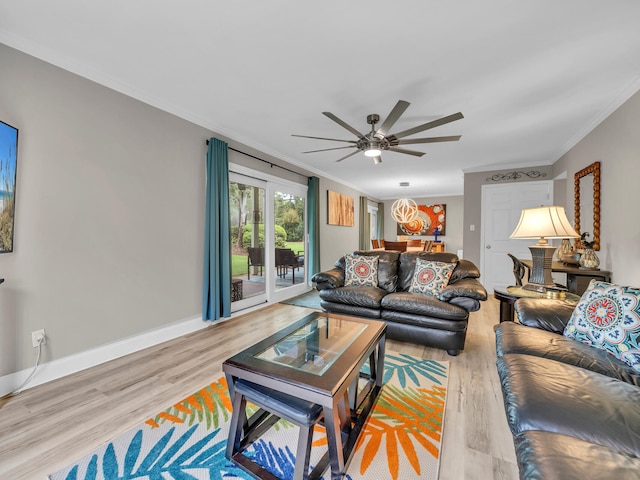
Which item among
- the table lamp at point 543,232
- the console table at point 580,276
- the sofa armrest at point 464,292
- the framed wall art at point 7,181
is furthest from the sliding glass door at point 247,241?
the console table at point 580,276

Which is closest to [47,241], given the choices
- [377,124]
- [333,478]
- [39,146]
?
[39,146]

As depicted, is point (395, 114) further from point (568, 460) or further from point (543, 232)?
point (568, 460)

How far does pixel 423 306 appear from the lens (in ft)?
8.76

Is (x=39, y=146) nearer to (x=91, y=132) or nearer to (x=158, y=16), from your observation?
(x=91, y=132)

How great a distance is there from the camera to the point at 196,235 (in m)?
3.21

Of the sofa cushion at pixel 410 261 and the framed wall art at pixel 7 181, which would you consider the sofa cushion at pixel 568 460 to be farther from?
the framed wall art at pixel 7 181

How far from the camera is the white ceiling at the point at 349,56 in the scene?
166cm

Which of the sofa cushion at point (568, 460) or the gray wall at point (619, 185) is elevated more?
the gray wall at point (619, 185)

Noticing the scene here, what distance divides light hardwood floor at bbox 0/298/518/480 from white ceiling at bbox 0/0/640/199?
96.7 inches

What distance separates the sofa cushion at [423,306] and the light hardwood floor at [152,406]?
382 mm

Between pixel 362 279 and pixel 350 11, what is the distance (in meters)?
2.58

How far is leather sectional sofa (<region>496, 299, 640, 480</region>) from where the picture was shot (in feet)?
2.72

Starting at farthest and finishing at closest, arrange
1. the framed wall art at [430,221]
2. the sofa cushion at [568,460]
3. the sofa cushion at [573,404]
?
the framed wall art at [430,221], the sofa cushion at [573,404], the sofa cushion at [568,460]

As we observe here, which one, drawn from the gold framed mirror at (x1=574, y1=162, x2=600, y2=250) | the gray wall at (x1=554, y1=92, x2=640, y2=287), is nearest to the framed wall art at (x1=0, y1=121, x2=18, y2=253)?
the gray wall at (x1=554, y1=92, x2=640, y2=287)
